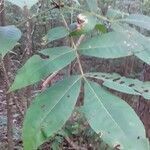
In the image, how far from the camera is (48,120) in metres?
0.57

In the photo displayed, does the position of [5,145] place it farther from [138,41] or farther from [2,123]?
[138,41]

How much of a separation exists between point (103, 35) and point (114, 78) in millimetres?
80

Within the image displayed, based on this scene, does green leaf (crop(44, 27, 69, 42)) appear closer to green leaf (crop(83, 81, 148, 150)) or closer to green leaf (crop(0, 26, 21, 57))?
green leaf (crop(0, 26, 21, 57))

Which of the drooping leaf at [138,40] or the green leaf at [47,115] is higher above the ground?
the drooping leaf at [138,40]

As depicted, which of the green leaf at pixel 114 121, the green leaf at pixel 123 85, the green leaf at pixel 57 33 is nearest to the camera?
the green leaf at pixel 114 121

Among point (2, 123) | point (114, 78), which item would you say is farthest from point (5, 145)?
point (114, 78)

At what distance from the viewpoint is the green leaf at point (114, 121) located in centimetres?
53

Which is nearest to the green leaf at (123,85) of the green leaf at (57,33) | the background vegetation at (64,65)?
the background vegetation at (64,65)

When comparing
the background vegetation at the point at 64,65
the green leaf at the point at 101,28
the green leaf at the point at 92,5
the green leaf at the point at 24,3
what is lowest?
the background vegetation at the point at 64,65

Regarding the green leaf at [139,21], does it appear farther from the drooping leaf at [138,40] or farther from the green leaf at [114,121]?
the green leaf at [114,121]

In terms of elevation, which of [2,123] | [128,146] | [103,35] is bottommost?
[2,123]

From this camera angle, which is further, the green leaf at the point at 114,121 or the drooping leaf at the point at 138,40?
the drooping leaf at the point at 138,40

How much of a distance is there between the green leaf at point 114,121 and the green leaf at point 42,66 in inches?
3.4

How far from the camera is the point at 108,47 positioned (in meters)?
0.67
